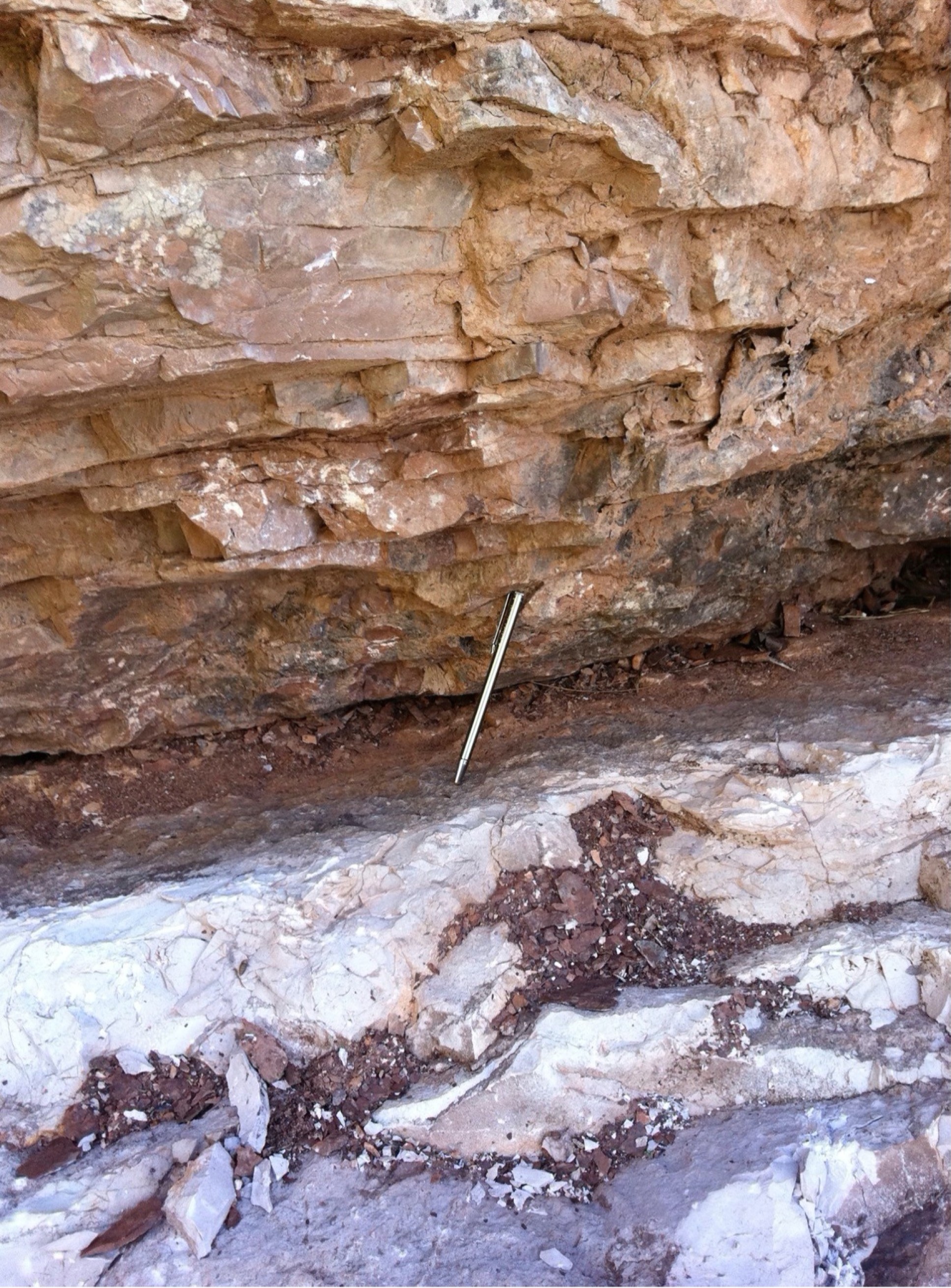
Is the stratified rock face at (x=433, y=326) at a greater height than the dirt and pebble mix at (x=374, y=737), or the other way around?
the stratified rock face at (x=433, y=326)

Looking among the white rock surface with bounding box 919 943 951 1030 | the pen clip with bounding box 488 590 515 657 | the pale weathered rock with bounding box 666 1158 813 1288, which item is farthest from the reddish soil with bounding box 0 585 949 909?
the pale weathered rock with bounding box 666 1158 813 1288

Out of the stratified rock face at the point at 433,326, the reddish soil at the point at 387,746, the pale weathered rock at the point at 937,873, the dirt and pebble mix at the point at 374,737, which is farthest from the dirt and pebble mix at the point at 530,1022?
the stratified rock face at the point at 433,326

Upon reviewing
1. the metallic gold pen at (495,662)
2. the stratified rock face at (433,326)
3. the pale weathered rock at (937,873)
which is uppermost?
the stratified rock face at (433,326)

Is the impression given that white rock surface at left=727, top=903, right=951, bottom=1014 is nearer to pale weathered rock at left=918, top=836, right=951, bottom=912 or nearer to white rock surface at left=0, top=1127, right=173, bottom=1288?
pale weathered rock at left=918, top=836, right=951, bottom=912

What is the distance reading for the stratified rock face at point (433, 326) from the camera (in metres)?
2.04

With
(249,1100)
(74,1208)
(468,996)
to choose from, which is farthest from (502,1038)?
(74,1208)

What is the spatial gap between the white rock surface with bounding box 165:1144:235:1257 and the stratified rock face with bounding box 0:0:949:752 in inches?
71.0

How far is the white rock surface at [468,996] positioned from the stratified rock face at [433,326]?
4.25 feet

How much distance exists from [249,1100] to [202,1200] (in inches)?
11.8

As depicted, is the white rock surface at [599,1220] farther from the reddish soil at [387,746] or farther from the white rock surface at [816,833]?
the reddish soil at [387,746]

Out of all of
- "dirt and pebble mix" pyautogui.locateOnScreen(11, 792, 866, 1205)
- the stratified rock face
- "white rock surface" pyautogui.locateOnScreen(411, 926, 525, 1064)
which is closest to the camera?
the stratified rock face

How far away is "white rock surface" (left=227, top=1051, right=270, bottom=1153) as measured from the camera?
2535mm

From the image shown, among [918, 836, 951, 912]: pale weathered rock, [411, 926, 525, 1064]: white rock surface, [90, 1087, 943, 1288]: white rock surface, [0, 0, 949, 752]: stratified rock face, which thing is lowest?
[90, 1087, 943, 1288]: white rock surface

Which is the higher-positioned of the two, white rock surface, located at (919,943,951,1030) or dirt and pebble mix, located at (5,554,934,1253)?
white rock surface, located at (919,943,951,1030)
